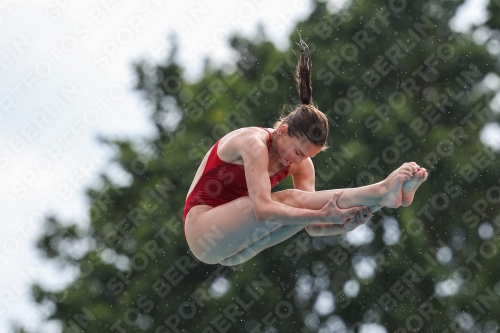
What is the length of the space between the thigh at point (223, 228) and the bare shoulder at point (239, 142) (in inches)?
11.0

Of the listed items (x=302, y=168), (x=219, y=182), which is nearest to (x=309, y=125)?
(x=302, y=168)

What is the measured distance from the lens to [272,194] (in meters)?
4.90

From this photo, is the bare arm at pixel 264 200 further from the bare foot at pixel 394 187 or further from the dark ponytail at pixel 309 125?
the bare foot at pixel 394 187

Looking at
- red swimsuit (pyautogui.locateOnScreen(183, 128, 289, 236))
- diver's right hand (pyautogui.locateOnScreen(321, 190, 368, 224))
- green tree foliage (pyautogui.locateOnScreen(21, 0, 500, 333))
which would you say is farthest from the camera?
green tree foliage (pyautogui.locateOnScreen(21, 0, 500, 333))

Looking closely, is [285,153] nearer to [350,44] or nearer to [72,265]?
[350,44]

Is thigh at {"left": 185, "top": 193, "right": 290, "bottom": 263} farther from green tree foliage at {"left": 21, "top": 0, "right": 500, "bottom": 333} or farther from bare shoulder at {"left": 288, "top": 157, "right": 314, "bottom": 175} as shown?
green tree foliage at {"left": 21, "top": 0, "right": 500, "bottom": 333}

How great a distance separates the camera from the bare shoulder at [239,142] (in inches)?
185

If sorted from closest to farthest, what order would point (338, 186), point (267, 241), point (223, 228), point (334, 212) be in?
point (334, 212), point (223, 228), point (267, 241), point (338, 186)

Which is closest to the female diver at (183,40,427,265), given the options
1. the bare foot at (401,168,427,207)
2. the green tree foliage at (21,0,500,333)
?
the bare foot at (401,168,427,207)

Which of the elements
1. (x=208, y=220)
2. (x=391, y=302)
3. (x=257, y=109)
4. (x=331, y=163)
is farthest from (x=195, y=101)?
(x=208, y=220)

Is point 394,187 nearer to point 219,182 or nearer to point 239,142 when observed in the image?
point 239,142

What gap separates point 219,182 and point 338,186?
6.91 metres

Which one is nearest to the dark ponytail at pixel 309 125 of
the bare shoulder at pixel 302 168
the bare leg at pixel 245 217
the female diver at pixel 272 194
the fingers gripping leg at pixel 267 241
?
the female diver at pixel 272 194

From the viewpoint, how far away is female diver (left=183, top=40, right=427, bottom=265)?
180 inches
